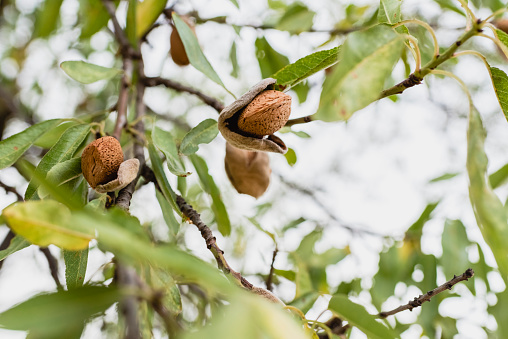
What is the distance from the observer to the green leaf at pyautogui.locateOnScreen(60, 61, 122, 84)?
98 cm

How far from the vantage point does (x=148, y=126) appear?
1.63 meters

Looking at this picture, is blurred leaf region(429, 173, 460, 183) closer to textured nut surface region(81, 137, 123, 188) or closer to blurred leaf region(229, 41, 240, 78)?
blurred leaf region(229, 41, 240, 78)

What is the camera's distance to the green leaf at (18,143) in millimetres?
847

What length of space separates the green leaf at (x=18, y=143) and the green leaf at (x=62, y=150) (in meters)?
0.05

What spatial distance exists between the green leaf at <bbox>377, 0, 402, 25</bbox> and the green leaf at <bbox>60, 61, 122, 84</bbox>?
58cm

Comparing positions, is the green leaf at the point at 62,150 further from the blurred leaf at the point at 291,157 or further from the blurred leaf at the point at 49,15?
the blurred leaf at the point at 49,15

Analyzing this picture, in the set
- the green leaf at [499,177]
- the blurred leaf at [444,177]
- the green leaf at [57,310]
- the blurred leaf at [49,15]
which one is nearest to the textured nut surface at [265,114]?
the green leaf at [57,310]

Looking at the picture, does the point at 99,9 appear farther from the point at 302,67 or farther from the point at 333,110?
the point at 333,110

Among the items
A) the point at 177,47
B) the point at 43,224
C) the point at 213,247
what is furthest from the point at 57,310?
the point at 177,47

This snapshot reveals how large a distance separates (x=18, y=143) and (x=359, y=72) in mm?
616

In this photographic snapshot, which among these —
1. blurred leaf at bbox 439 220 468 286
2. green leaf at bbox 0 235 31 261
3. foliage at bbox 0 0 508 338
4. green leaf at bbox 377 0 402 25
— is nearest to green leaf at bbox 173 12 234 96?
foliage at bbox 0 0 508 338

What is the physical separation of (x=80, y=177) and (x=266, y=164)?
424 millimetres

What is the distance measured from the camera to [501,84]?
74 centimetres

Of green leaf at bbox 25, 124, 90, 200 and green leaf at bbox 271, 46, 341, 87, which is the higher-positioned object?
green leaf at bbox 271, 46, 341, 87
